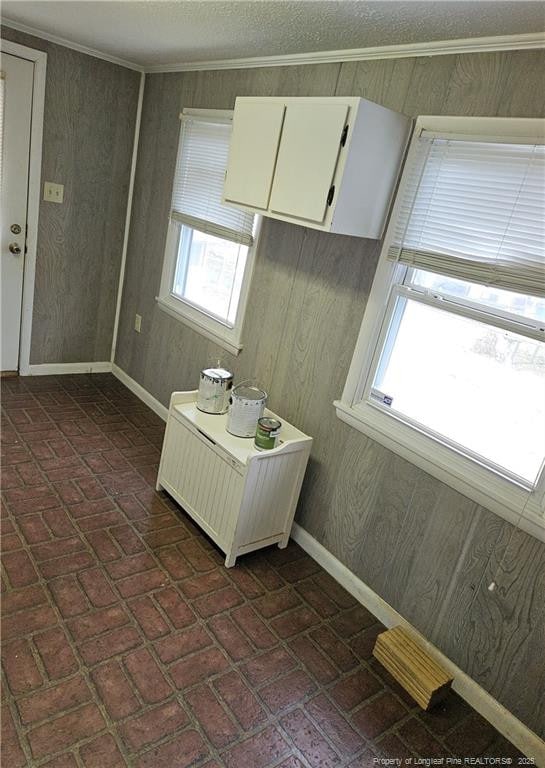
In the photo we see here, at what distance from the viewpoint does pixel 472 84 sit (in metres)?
1.81

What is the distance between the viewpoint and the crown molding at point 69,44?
9.95 feet

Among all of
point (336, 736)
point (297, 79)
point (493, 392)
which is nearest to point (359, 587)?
point (336, 736)

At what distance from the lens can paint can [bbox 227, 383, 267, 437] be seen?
2410 mm

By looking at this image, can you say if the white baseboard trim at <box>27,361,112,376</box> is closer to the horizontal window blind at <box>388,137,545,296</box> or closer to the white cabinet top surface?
the white cabinet top surface

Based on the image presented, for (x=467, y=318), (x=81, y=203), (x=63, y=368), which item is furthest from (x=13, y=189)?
(x=467, y=318)

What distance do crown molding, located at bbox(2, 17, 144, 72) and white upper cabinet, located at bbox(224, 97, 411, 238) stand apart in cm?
166

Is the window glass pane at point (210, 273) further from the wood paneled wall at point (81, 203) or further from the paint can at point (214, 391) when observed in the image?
the wood paneled wall at point (81, 203)

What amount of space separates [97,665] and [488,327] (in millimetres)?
1803

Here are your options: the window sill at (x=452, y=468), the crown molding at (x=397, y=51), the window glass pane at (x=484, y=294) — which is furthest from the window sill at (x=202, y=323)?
the crown molding at (x=397, y=51)

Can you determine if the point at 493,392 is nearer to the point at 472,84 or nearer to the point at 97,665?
the point at 472,84

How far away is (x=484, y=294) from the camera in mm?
1863

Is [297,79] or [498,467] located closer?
[498,467]

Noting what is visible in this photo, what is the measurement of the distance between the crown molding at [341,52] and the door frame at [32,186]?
0.40ft

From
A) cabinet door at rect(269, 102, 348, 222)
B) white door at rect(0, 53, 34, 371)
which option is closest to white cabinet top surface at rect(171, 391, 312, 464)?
cabinet door at rect(269, 102, 348, 222)
